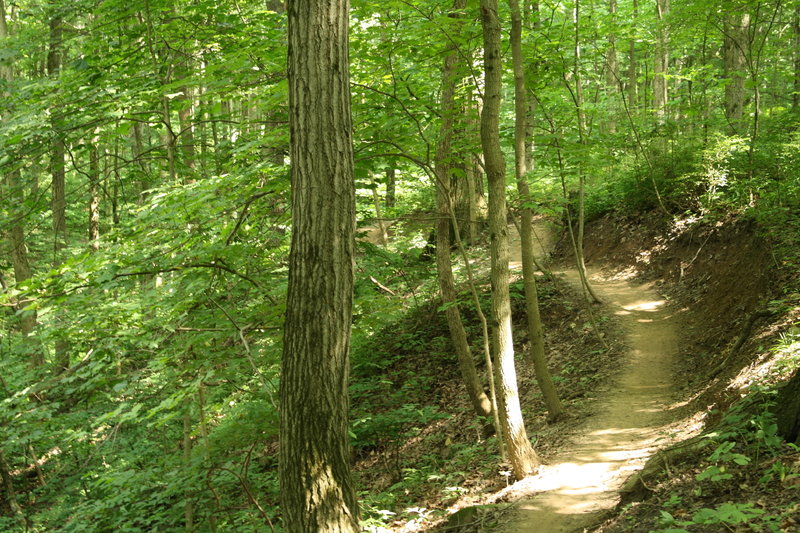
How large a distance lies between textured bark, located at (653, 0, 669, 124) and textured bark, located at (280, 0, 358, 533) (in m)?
9.69

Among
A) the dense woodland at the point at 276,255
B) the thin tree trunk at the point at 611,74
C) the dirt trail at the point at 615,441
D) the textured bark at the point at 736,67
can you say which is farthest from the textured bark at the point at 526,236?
the thin tree trunk at the point at 611,74

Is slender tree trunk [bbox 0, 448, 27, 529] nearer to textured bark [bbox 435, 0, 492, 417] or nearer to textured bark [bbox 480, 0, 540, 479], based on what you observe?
textured bark [bbox 435, 0, 492, 417]

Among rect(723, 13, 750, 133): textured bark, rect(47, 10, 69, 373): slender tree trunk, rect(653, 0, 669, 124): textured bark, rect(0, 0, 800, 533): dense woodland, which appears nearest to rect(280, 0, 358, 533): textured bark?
rect(0, 0, 800, 533): dense woodland

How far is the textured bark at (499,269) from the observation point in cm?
608

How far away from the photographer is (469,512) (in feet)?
19.3

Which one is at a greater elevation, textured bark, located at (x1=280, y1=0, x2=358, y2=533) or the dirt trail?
textured bark, located at (x1=280, y1=0, x2=358, y2=533)

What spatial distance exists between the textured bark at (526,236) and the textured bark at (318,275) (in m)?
4.00

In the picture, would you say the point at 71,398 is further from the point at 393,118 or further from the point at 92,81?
the point at 393,118

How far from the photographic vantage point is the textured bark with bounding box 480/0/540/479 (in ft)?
20.0

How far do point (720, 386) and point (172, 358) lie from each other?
250 inches

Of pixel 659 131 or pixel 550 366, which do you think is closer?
pixel 550 366

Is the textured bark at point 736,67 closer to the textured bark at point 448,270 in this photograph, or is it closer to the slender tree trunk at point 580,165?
the slender tree trunk at point 580,165

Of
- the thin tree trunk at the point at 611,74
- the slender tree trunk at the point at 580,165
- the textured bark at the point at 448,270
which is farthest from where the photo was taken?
the thin tree trunk at the point at 611,74

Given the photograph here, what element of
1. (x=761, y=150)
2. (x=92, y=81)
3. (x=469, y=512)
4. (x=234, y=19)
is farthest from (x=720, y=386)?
(x=92, y=81)
